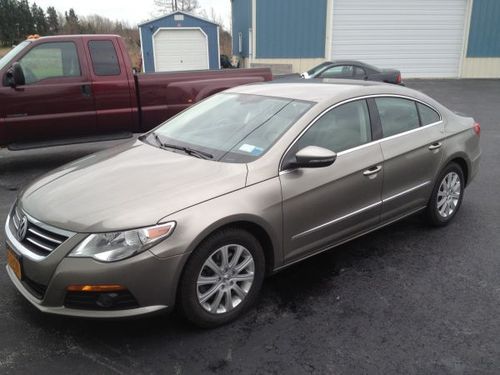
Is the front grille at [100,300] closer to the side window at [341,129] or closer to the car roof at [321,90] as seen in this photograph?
the side window at [341,129]

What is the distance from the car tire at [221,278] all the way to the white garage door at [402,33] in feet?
64.9

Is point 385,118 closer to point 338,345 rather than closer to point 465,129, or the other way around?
point 465,129

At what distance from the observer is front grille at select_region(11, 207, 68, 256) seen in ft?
8.99

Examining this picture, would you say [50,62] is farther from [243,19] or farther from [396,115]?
[243,19]

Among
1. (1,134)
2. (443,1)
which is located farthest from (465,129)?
(443,1)

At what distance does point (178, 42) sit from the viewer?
20.9 meters

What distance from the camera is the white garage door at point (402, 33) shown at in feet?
69.7

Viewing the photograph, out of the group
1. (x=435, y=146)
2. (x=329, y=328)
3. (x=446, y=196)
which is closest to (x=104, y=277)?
(x=329, y=328)

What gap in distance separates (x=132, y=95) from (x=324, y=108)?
4.49 metres

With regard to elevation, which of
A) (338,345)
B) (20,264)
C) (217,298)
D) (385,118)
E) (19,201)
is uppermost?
(385,118)

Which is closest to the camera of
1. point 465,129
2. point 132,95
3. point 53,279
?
point 53,279

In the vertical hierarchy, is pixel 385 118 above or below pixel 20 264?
above

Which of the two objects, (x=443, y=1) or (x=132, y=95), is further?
(x=443, y=1)

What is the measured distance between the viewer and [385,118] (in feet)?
13.4
